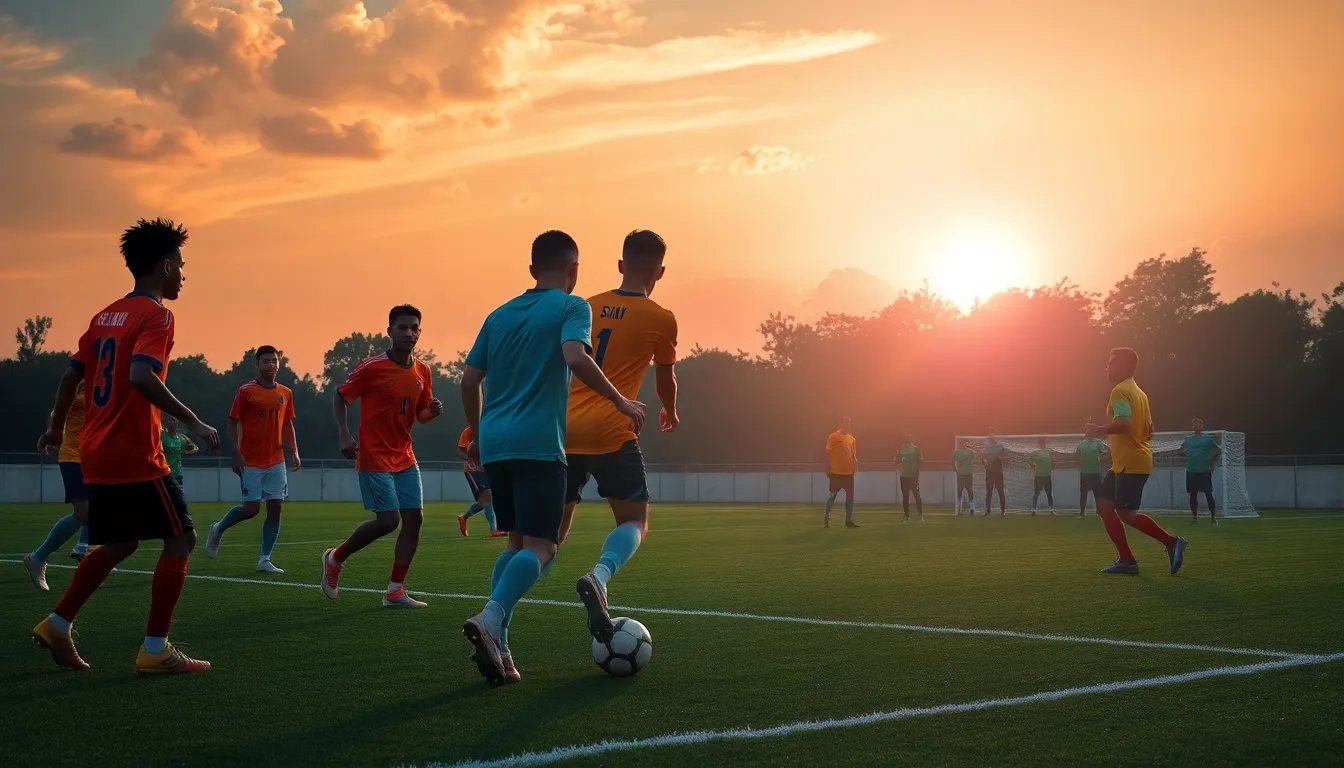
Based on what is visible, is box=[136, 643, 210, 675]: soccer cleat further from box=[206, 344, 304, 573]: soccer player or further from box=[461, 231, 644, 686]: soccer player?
box=[206, 344, 304, 573]: soccer player

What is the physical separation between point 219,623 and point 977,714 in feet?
17.2

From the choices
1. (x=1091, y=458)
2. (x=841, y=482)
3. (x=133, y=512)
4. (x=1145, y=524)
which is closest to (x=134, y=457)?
(x=133, y=512)

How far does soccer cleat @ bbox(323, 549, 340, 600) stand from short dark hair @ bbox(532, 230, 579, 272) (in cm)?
430

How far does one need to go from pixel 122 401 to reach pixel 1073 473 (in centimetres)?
3707

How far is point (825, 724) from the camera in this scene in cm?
477

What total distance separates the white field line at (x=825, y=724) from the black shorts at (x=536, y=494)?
58.1 inches

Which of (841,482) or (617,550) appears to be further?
(841,482)

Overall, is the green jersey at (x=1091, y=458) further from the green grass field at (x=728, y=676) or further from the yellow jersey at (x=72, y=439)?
the yellow jersey at (x=72, y=439)

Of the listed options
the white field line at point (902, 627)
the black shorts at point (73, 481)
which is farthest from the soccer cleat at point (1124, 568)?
the black shorts at point (73, 481)

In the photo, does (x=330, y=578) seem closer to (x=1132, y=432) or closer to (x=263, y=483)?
(x=263, y=483)

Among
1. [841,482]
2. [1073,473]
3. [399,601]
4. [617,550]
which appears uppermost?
[617,550]

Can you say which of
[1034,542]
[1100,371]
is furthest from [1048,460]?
[1100,371]

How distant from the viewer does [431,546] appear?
56.7 feet

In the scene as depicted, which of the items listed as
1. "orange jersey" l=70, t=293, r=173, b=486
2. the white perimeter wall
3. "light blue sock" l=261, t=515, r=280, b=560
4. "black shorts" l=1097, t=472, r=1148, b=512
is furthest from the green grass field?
the white perimeter wall
